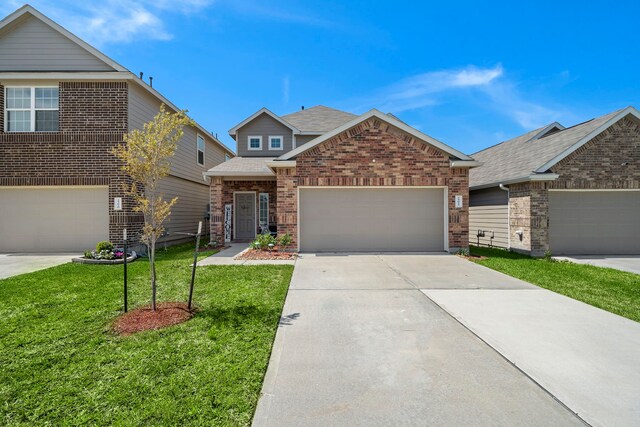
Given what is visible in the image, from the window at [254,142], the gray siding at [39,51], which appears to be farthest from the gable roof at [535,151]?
the gray siding at [39,51]

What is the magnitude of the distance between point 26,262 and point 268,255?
7.41 meters

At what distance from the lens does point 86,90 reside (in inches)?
436

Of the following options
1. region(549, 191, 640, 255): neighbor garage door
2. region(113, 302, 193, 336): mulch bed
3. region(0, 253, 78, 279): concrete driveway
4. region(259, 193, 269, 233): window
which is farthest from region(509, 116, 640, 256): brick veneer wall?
region(0, 253, 78, 279): concrete driveway

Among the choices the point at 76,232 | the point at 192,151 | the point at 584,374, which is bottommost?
the point at 584,374

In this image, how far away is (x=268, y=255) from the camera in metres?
10.5

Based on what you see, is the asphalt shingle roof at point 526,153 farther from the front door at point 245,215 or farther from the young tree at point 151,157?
the young tree at point 151,157

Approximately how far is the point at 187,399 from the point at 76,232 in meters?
11.7

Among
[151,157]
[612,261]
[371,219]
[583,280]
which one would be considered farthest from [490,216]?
[151,157]

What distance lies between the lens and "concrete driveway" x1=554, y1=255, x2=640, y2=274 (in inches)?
360

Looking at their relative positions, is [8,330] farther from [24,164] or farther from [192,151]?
[192,151]

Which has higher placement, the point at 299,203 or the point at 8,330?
the point at 299,203

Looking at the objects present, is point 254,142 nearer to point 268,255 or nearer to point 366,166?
point 366,166

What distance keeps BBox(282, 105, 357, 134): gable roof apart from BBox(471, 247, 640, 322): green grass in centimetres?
1143

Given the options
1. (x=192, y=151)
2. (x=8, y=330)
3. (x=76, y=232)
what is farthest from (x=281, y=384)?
(x=192, y=151)
